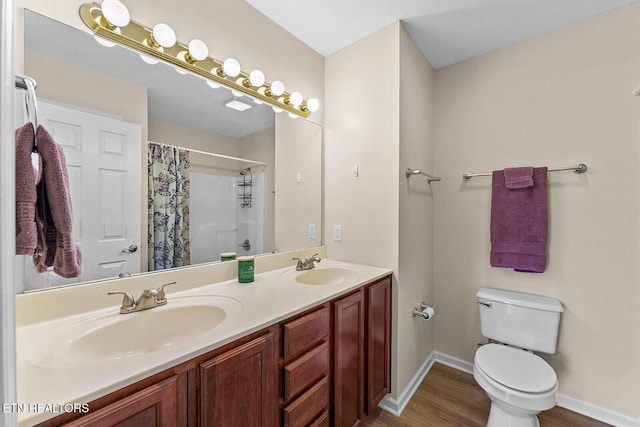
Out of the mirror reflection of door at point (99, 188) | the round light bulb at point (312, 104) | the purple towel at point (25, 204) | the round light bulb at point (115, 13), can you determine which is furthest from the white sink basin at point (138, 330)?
the round light bulb at point (312, 104)

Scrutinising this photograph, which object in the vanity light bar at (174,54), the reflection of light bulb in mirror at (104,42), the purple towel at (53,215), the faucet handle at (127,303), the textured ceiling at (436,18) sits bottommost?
the faucet handle at (127,303)

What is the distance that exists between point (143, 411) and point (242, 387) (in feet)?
0.98

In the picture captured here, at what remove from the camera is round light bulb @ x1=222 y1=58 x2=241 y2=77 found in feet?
4.61

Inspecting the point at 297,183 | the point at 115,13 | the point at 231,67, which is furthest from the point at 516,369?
the point at 115,13

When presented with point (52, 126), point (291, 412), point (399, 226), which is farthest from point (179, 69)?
point (291, 412)

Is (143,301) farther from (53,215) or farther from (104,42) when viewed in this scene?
(104,42)

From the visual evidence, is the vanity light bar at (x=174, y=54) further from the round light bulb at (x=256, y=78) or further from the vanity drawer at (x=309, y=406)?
the vanity drawer at (x=309, y=406)

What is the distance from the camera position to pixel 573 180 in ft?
5.59

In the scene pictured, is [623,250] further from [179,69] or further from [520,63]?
[179,69]

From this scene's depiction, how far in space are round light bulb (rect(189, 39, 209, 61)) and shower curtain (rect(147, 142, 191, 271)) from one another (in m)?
0.46

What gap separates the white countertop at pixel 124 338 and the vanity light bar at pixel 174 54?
109 centimetres

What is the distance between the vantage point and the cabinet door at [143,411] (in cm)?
59

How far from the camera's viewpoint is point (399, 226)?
5.53 feet

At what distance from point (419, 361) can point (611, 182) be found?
1.73 meters
